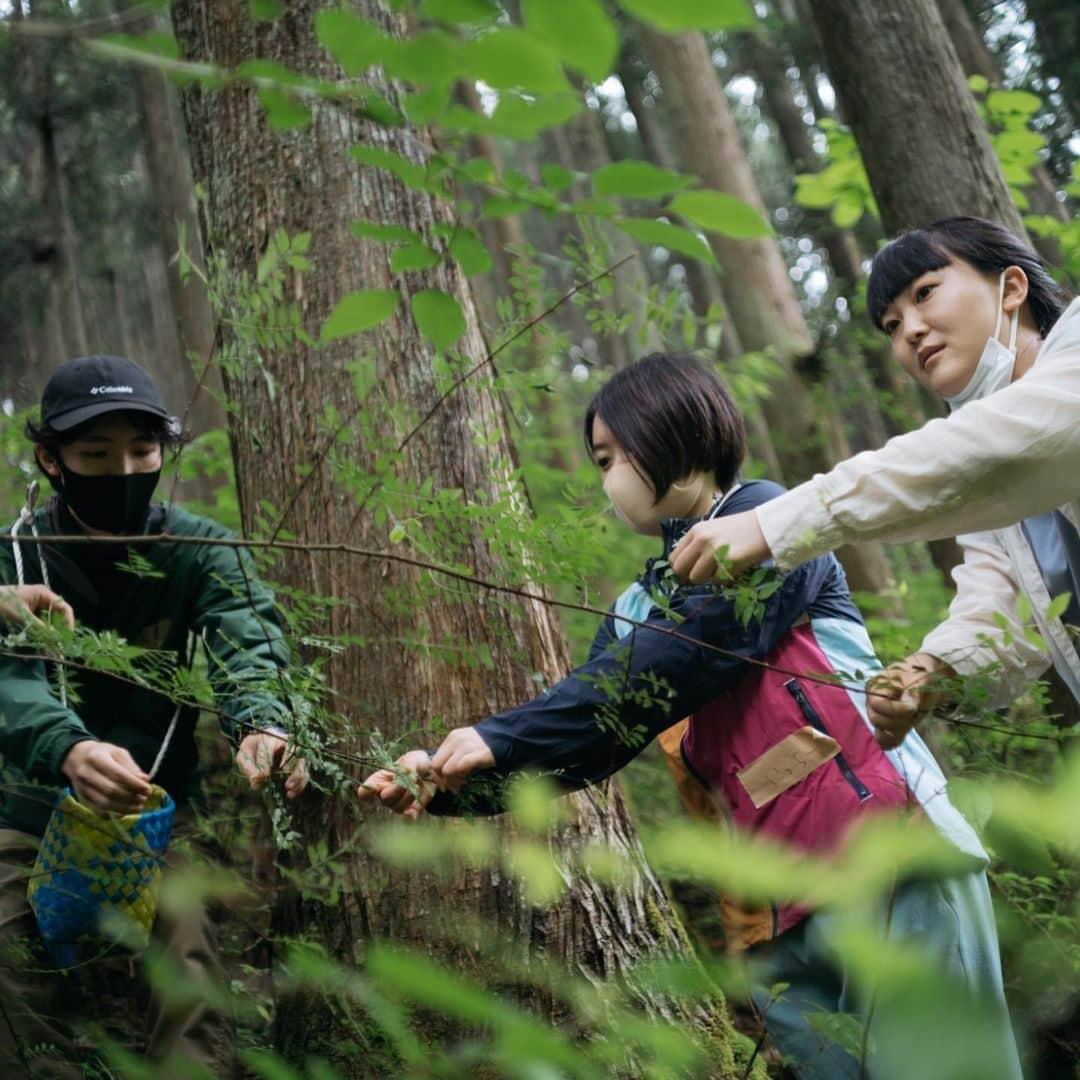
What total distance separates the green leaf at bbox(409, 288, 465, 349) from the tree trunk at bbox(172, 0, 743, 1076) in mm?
1383

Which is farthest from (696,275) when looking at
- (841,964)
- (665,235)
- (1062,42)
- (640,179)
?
(640,179)

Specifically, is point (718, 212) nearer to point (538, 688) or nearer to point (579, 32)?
point (579, 32)

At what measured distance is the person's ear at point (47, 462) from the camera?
9.50ft

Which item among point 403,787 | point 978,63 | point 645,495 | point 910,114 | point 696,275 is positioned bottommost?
point 403,787

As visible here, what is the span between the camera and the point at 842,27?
13.7ft

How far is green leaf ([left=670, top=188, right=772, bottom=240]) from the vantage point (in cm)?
95

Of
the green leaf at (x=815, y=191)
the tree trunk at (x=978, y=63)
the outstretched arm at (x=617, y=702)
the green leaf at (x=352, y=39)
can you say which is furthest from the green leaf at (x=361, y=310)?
the tree trunk at (x=978, y=63)

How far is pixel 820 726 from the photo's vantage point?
2035mm

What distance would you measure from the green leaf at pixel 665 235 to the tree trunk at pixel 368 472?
5.18 feet

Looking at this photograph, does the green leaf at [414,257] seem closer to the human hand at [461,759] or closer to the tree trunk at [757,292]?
the human hand at [461,759]

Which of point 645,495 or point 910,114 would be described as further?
point 910,114

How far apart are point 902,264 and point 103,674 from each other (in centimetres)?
206

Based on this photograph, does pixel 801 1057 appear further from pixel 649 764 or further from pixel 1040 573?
pixel 649 764

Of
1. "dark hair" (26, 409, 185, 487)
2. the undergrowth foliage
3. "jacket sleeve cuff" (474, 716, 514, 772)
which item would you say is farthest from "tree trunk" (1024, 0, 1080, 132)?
"jacket sleeve cuff" (474, 716, 514, 772)
